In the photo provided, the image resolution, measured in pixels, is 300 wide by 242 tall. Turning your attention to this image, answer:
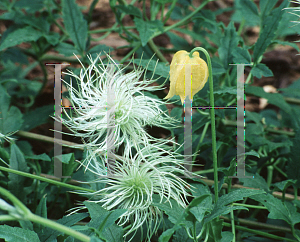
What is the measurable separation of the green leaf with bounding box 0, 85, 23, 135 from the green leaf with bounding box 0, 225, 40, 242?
0.36 meters

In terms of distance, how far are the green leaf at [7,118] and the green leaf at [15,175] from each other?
11cm

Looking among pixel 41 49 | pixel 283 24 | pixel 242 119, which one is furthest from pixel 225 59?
pixel 41 49

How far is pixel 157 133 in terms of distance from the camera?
1.28 m

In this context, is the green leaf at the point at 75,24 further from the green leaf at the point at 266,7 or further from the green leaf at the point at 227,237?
the green leaf at the point at 227,237

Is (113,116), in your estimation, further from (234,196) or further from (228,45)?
(228,45)

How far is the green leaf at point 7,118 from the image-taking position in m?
0.88

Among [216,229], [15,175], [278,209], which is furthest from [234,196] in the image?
[15,175]

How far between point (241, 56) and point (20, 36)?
676mm

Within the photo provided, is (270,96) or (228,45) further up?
(228,45)

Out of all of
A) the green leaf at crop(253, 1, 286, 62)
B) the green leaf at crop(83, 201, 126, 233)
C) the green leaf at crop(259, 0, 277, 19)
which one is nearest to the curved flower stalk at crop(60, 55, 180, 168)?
the green leaf at crop(83, 201, 126, 233)

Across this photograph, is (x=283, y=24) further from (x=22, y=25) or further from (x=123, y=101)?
(x=22, y=25)

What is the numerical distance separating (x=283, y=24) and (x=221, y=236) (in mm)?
829

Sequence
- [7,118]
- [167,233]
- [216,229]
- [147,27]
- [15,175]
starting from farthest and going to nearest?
1. [147,27]
2. [7,118]
3. [15,175]
4. [216,229]
5. [167,233]

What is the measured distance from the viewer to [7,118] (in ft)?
2.93
